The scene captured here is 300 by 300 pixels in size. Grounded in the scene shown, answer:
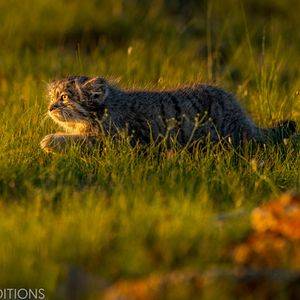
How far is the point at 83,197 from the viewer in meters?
4.25

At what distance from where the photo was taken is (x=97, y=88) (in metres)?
5.97

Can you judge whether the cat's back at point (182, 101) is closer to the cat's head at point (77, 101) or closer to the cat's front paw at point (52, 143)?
the cat's head at point (77, 101)

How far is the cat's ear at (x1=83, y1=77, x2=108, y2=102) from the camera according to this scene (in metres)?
5.96

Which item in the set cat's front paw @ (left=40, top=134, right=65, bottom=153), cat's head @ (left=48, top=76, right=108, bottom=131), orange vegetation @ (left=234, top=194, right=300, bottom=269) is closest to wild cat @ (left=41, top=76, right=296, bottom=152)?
cat's head @ (left=48, top=76, right=108, bottom=131)

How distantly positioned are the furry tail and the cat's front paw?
2372 millimetres

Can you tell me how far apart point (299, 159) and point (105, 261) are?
2.89 metres

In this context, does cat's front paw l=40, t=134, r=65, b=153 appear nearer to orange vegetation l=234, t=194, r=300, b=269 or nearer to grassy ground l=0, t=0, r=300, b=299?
grassy ground l=0, t=0, r=300, b=299

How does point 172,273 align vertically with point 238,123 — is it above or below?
above

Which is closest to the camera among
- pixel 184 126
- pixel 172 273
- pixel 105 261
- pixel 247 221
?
pixel 172 273

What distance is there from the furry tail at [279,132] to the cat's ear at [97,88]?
194 cm

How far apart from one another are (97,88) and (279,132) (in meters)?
2.17

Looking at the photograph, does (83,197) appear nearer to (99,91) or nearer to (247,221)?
(247,221)

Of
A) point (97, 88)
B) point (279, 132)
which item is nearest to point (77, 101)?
point (97, 88)

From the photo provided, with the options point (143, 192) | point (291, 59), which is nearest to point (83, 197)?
point (143, 192)
